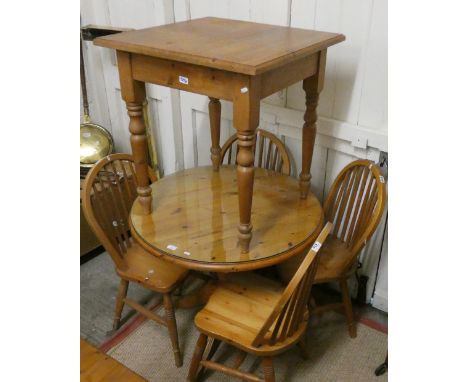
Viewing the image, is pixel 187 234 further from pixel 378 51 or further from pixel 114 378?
pixel 378 51

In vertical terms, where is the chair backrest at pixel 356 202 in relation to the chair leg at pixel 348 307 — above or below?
above

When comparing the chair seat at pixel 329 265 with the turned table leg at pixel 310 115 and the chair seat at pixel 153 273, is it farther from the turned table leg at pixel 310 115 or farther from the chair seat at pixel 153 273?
the chair seat at pixel 153 273

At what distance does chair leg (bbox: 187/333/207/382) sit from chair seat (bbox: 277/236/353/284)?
43 cm

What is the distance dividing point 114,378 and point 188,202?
32.7 inches

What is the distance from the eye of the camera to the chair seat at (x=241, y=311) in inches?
58.7

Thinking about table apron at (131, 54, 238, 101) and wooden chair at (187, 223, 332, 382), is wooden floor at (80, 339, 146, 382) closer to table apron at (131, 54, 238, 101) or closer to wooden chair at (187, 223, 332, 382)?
wooden chair at (187, 223, 332, 382)

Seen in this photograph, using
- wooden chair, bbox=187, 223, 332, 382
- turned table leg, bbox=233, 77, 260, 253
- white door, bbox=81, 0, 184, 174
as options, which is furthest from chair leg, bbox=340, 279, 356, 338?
white door, bbox=81, 0, 184, 174

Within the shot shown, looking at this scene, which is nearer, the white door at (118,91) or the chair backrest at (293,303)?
the chair backrest at (293,303)

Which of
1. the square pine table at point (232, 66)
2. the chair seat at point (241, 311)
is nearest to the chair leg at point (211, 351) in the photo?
the chair seat at point (241, 311)

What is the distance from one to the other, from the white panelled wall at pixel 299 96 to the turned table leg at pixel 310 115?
244mm

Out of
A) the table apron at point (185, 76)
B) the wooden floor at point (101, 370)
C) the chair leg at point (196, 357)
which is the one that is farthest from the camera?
the chair leg at point (196, 357)

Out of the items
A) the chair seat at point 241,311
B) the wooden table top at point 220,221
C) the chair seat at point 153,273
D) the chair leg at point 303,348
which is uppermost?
the wooden table top at point 220,221

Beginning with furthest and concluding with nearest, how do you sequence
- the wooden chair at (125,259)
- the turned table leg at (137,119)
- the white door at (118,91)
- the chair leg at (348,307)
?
the white door at (118,91)
the chair leg at (348,307)
the wooden chair at (125,259)
the turned table leg at (137,119)
